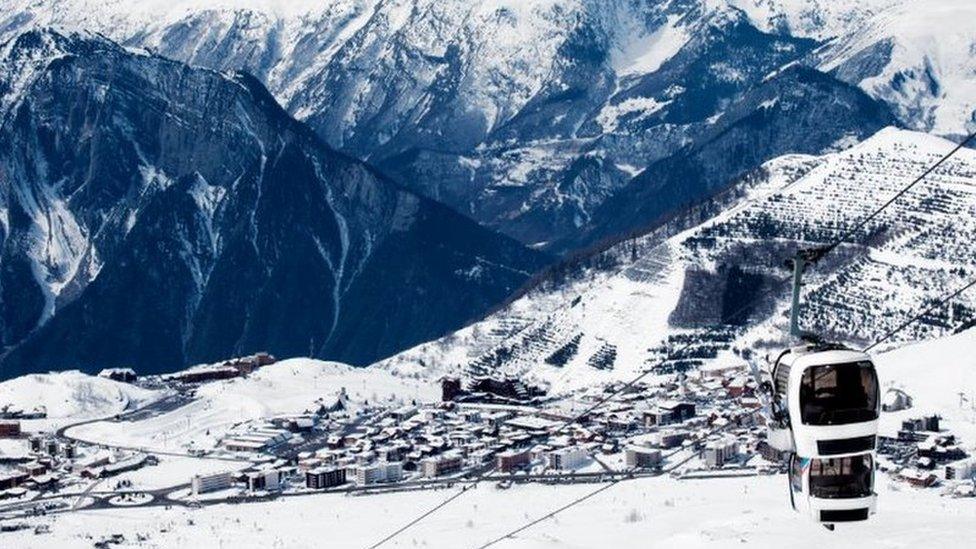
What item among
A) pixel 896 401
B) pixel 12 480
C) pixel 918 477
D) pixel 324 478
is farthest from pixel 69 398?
pixel 918 477

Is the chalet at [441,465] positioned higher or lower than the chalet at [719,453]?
higher

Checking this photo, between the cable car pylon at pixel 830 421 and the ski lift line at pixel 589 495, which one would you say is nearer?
the cable car pylon at pixel 830 421

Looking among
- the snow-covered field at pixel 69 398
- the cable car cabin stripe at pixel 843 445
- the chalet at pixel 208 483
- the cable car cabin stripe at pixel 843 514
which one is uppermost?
the snow-covered field at pixel 69 398

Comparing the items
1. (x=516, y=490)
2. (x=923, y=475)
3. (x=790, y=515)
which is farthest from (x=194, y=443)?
(x=790, y=515)

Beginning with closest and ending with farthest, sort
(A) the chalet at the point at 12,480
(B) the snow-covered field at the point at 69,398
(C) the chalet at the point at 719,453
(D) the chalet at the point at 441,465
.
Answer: (C) the chalet at the point at 719,453 → (D) the chalet at the point at 441,465 → (A) the chalet at the point at 12,480 → (B) the snow-covered field at the point at 69,398

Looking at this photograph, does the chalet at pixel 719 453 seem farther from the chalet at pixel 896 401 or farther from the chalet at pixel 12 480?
the chalet at pixel 12 480

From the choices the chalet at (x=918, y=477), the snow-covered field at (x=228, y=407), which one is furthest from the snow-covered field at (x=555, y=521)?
the snow-covered field at (x=228, y=407)

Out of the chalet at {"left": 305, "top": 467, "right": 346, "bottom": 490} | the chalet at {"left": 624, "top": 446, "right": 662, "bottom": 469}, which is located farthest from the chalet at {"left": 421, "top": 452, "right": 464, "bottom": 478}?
the chalet at {"left": 624, "top": 446, "right": 662, "bottom": 469}
